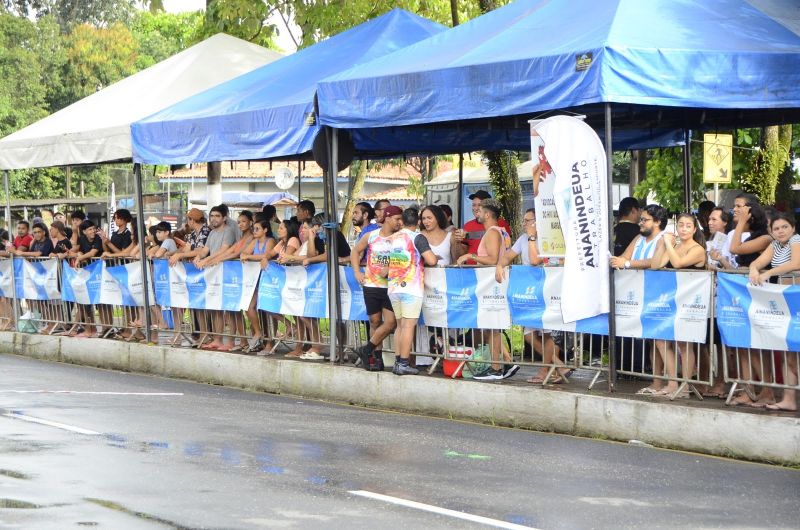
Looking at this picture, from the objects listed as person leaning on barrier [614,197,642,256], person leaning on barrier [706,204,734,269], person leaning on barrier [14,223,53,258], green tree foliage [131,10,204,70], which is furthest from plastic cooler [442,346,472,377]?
green tree foliage [131,10,204,70]

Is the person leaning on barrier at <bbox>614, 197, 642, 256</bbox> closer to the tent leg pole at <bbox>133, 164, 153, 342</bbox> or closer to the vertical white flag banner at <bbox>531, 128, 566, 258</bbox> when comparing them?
the vertical white flag banner at <bbox>531, 128, 566, 258</bbox>

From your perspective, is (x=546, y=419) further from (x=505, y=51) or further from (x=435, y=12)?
(x=435, y=12)

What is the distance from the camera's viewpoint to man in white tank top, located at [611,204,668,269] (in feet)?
37.7

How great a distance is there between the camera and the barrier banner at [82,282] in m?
18.2

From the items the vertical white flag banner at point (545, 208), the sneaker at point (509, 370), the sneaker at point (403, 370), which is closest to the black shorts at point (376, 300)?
the sneaker at point (403, 370)

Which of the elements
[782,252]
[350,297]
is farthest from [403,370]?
[782,252]

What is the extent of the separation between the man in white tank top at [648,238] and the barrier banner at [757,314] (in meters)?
0.99

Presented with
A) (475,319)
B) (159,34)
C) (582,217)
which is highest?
(159,34)

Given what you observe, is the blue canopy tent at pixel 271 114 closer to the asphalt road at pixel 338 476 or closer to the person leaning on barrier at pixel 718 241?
the asphalt road at pixel 338 476

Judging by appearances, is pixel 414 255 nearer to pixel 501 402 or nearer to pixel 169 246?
pixel 501 402

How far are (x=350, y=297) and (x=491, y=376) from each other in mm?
2219

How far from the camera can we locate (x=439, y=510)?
24.9 ft

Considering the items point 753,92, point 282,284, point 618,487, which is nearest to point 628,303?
point 753,92

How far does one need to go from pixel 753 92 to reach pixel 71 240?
38.1 ft
